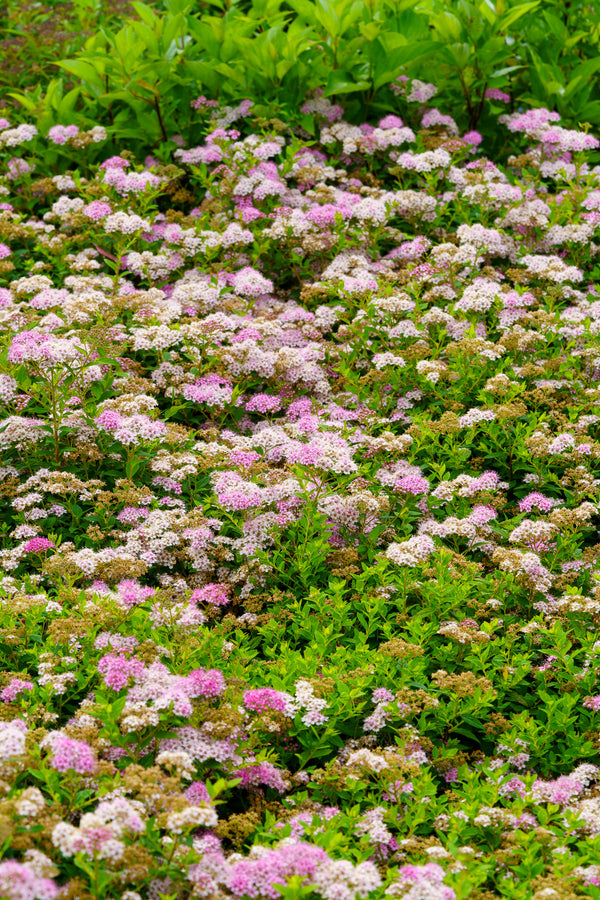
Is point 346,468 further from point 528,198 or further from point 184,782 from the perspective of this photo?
point 528,198

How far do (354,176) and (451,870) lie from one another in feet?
18.2

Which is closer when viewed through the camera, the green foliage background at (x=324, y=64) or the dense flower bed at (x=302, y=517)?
the dense flower bed at (x=302, y=517)

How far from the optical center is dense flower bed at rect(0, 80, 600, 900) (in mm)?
2939

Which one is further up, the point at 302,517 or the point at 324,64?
the point at 324,64

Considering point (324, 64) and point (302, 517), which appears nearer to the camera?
point (302, 517)

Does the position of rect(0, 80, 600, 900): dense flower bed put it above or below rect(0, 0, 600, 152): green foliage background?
below

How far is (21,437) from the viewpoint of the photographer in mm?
4664

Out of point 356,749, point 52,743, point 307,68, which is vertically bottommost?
point 356,749

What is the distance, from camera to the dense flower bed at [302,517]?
294 cm

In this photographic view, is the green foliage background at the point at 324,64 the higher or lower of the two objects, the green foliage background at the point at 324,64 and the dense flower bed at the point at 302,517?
the higher

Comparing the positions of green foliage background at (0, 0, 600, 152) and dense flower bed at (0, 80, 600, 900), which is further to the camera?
green foliage background at (0, 0, 600, 152)

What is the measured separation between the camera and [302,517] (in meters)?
4.39

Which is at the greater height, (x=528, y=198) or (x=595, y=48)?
(x=595, y=48)

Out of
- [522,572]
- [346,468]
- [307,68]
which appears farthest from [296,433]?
[307,68]
